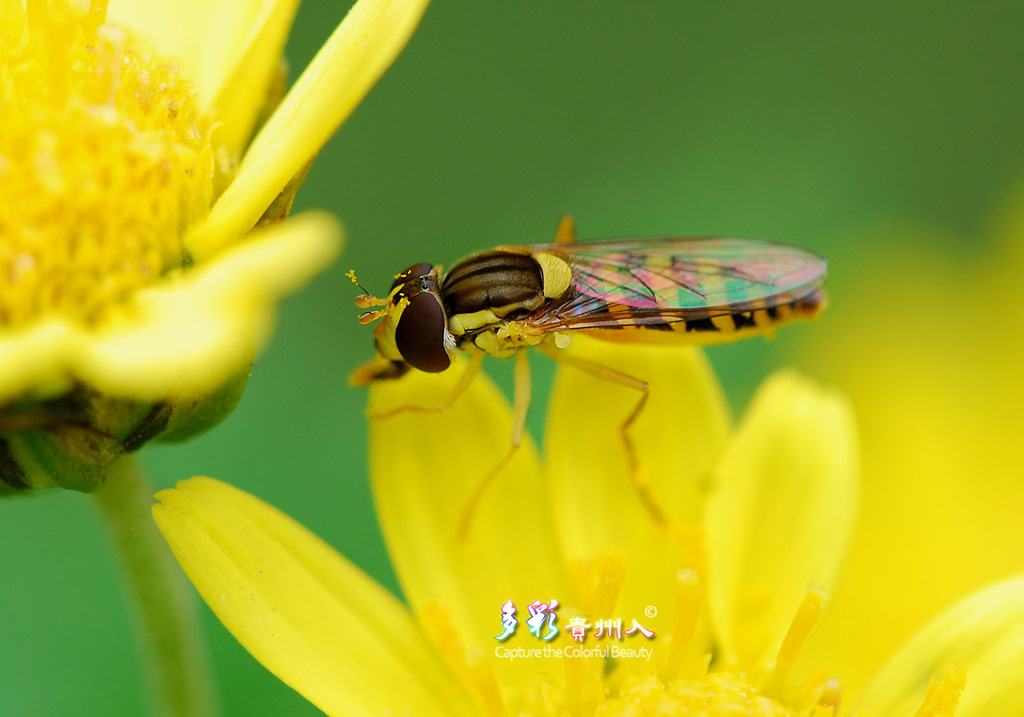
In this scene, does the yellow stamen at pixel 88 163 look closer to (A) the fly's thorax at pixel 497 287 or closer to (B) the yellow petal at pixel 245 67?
(B) the yellow petal at pixel 245 67

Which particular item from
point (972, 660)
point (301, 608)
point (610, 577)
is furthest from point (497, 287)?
point (972, 660)

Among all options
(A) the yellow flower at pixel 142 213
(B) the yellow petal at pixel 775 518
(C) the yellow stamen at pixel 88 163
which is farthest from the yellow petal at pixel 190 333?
(B) the yellow petal at pixel 775 518

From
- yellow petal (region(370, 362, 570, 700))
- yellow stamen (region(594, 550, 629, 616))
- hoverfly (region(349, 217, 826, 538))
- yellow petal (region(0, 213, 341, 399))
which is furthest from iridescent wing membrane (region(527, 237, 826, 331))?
yellow petal (region(0, 213, 341, 399))

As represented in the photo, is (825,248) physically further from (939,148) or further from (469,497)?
(939,148)

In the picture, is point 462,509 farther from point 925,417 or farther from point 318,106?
point 925,417

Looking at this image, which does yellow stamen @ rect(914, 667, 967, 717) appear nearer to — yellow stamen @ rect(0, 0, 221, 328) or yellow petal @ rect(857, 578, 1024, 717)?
yellow petal @ rect(857, 578, 1024, 717)

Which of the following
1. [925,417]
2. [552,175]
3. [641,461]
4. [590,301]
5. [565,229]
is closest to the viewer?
[641,461]
